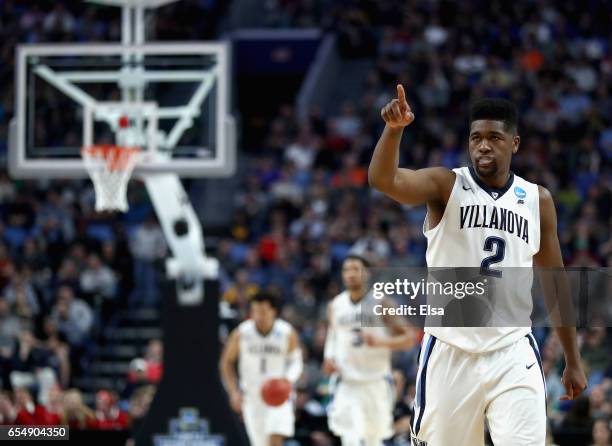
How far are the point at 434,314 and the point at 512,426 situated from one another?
0.73 m

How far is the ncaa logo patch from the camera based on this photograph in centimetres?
668

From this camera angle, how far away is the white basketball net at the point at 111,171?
12.5 m

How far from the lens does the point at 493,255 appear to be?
6527 mm

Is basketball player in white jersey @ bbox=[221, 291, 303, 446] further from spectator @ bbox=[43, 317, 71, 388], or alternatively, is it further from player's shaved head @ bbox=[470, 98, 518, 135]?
player's shaved head @ bbox=[470, 98, 518, 135]

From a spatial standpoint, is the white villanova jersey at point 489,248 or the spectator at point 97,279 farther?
the spectator at point 97,279

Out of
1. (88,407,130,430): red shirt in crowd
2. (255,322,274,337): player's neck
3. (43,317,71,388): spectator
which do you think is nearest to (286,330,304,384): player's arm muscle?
(255,322,274,337): player's neck

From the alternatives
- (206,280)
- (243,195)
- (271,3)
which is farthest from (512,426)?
(271,3)

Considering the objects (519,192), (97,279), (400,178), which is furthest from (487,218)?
(97,279)

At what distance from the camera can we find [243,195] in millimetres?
21562

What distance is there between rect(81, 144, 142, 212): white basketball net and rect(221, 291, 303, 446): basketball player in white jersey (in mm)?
1791

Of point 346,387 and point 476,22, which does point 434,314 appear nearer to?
point 346,387

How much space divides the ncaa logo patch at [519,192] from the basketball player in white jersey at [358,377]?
5.44m

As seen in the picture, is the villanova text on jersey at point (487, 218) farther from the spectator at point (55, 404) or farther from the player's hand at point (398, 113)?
the spectator at point (55, 404)

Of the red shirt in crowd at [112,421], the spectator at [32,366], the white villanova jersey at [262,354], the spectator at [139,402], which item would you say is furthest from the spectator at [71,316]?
the white villanova jersey at [262,354]
